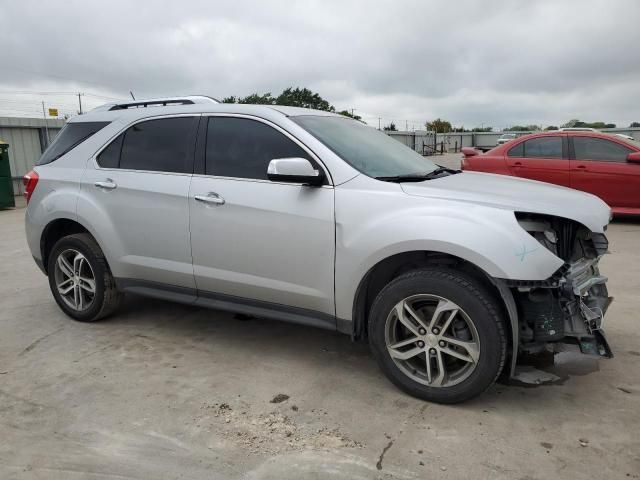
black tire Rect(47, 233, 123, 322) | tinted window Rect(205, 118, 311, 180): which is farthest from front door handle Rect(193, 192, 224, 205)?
black tire Rect(47, 233, 123, 322)

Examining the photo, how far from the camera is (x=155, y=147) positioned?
402cm

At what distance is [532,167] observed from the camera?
893 centimetres

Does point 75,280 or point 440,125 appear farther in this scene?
point 440,125

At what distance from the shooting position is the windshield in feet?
11.2

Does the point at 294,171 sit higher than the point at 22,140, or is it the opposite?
the point at 22,140

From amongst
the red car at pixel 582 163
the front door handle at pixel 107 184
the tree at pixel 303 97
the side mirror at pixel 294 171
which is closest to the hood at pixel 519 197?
the side mirror at pixel 294 171

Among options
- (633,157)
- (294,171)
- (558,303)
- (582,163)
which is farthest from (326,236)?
(633,157)

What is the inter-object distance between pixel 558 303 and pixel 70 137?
13.2 ft

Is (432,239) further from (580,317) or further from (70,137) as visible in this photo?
(70,137)

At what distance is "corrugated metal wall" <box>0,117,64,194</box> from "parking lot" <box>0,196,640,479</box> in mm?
12032

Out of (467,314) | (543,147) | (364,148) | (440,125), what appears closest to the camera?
(467,314)

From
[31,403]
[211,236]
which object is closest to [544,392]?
[211,236]

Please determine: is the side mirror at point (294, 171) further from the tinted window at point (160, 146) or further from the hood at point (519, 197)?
the tinted window at point (160, 146)

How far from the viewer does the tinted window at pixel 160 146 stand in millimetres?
3873
